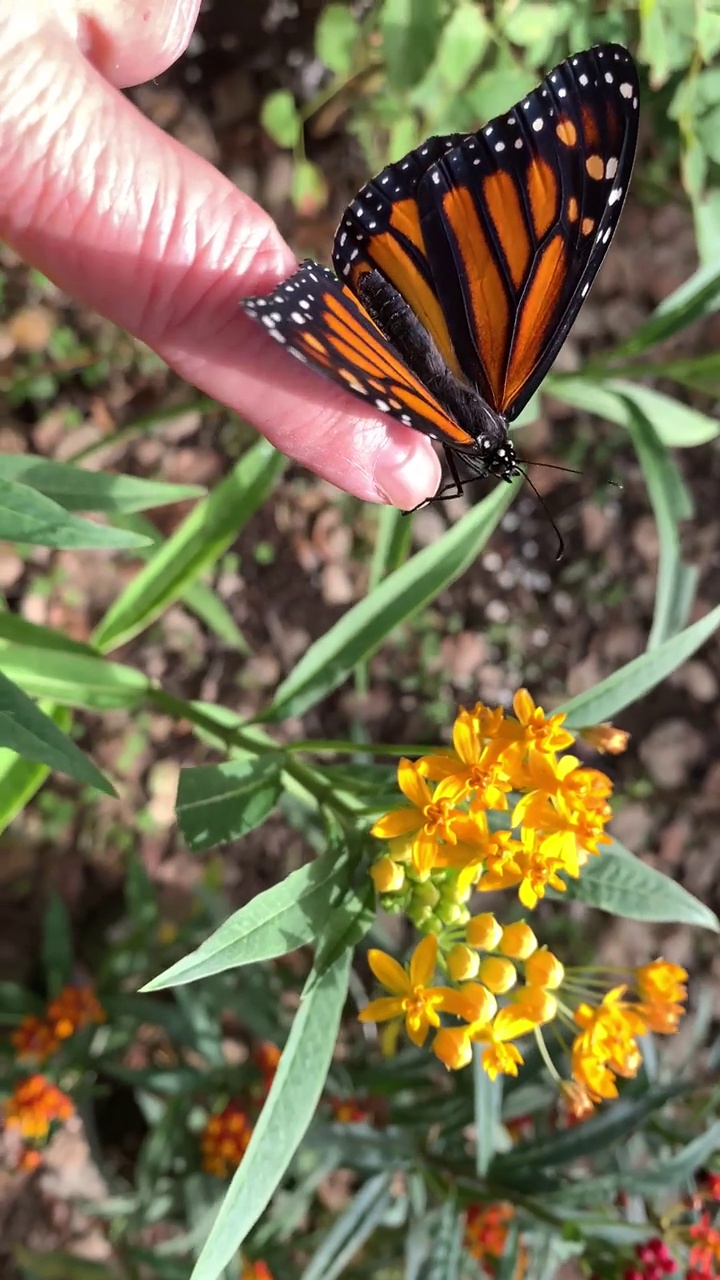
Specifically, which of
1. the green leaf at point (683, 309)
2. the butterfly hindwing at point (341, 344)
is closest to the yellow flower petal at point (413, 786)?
the butterfly hindwing at point (341, 344)

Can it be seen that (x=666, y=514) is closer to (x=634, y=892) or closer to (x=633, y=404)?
(x=633, y=404)

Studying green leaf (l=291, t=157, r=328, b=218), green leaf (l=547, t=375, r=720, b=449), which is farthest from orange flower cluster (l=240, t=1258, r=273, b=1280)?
green leaf (l=291, t=157, r=328, b=218)

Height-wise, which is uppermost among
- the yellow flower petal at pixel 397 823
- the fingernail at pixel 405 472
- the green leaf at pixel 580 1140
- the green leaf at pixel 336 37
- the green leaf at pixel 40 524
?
the green leaf at pixel 336 37

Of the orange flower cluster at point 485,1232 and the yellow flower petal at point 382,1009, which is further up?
the yellow flower petal at point 382,1009

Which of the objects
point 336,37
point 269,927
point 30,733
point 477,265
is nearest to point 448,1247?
point 269,927

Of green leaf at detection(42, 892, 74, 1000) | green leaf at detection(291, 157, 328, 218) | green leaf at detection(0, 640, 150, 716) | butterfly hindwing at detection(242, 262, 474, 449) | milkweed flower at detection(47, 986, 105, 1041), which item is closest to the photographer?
butterfly hindwing at detection(242, 262, 474, 449)

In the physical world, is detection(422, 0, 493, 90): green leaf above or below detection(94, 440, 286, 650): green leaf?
above

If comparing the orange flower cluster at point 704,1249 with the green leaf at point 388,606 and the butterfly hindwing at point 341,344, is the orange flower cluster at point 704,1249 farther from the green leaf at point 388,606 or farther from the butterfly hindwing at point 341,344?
the butterfly hindwing at point 341,344

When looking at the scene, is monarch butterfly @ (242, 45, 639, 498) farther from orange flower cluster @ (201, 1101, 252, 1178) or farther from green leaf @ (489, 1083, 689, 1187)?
orange flower cluster @ (201, 1101, 252, 1178)
